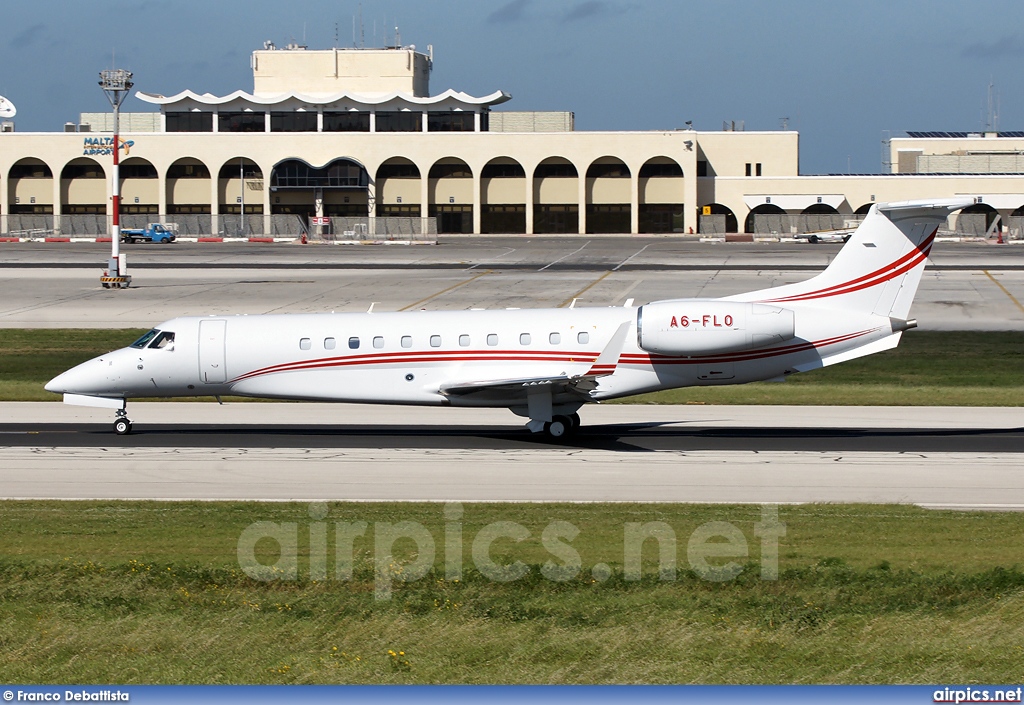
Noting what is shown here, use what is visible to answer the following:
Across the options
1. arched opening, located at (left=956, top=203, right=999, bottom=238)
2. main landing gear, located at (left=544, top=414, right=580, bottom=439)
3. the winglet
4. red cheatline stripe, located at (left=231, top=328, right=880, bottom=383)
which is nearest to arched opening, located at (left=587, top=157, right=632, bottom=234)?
arched opening, located at (left=956, top=203, right=999, bottom=238)

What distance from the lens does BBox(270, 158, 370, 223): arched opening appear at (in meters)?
118

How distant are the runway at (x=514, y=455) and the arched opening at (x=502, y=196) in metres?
90.0

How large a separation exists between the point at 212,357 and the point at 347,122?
323 ft

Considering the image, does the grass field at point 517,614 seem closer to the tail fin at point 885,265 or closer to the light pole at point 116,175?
the tail fin at point 885,265

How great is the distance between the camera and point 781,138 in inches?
4754

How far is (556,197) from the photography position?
120062 mm

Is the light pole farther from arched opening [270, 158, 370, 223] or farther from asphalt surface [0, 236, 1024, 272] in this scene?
arched opening [270, 158, 370, 223]

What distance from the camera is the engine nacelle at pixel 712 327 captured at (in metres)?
24.8

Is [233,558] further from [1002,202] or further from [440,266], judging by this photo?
[1002,202]

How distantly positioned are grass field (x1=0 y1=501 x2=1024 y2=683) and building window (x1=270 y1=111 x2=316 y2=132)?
109m

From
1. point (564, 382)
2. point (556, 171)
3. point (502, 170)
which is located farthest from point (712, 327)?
point (502, 170)

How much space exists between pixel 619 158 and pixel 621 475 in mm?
98017

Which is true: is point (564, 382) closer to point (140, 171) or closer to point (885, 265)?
point (885, 265)

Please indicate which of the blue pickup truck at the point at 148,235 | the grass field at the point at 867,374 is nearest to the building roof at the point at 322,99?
the blue pickup truck at the point at 148,235
